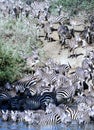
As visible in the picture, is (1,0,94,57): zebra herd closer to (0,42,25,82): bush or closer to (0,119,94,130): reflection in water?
(0,42,25,82): bush

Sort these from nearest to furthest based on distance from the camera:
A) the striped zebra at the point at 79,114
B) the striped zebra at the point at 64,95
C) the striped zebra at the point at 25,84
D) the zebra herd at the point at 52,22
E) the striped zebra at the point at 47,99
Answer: the striped zebra at the point at 79,114 → the striped zebra at the point at 47,99 → the striped zebra at the point at 64,95 → the striped zebra at the point at 25,84 → the zebra herd at the point at 52,22

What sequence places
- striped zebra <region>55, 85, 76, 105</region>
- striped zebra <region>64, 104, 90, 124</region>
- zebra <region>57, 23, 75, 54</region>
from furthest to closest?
zebra <region>57, 23, 75, 54</region> < striped zebra <region>55, 85, 76, 105</region> < striped zebra <region>64, 104, 90, 124</region>

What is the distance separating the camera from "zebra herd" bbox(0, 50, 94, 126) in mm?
17641

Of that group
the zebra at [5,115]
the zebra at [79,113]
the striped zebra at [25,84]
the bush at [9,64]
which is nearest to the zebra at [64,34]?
the bush at [9,64]

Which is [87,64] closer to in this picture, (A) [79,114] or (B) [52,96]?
(B) [52,96]

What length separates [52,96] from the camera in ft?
65.0

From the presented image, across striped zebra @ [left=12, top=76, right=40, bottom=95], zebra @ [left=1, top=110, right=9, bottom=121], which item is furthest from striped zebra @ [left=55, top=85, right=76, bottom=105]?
zebra @ [left=1, top=110, right=9, bottom=121]

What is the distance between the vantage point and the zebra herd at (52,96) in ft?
57.9

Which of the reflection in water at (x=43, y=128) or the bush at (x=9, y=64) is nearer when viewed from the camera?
the reflection in water at (x=43, y=128)

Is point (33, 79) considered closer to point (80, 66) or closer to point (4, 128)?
point (80, 66)

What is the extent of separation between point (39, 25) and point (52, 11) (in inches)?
77.8

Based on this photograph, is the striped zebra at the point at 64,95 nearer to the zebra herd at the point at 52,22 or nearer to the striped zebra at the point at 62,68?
the striped zebra at the point at 62,68

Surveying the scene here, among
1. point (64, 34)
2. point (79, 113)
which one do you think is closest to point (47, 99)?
point (79, 113)


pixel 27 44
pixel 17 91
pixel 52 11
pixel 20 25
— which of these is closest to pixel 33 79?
pixel 17 91
